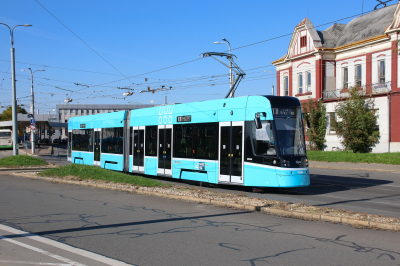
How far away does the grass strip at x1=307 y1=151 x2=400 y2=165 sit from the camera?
26.4 metres

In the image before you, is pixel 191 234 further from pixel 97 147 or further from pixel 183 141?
pixel 97 147

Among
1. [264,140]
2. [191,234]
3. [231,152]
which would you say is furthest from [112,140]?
[191,234]

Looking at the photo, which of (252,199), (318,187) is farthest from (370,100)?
(252,199)

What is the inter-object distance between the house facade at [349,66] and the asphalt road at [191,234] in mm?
24482

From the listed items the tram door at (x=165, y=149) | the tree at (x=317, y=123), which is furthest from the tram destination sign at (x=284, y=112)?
the tree at (x=317, y=123)

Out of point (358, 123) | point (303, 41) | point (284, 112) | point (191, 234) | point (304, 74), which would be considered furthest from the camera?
point (303, 41)

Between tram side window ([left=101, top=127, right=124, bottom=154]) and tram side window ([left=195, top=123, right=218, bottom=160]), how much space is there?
692 cm

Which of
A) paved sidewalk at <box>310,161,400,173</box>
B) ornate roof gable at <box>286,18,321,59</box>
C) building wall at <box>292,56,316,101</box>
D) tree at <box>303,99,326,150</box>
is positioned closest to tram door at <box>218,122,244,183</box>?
paved sidewalk at <box>310,161,400,173</box>

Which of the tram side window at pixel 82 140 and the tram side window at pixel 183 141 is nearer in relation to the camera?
the tram side window at pixel 183 141

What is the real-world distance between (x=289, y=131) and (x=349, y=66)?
24.7 meters

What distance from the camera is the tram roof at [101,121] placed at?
72.9ft

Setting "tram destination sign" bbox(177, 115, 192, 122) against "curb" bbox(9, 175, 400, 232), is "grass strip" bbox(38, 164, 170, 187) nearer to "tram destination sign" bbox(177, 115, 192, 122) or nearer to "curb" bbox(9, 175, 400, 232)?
"curb" bbox(9, 175, 400, 232)

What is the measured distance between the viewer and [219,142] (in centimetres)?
1508

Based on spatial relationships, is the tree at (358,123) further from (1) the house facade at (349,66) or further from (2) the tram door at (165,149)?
(2) the tram door at (165,149)
